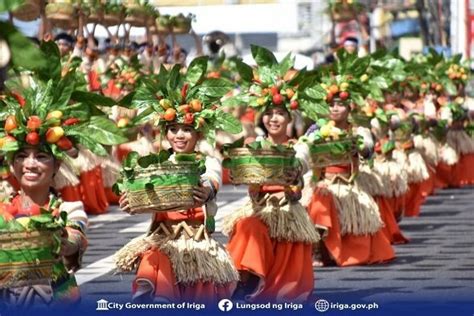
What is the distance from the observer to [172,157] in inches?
366

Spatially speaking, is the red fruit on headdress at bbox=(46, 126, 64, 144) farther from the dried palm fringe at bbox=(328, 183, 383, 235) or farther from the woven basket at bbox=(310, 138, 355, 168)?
the dried palm fringe at bbox=(328, 183, 383, 235)

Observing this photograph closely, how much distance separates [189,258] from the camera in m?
9.16

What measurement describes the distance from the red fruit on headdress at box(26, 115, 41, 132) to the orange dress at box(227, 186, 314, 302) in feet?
11.2

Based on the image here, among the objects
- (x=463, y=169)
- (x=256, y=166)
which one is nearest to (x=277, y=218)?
(x=256, y=166)

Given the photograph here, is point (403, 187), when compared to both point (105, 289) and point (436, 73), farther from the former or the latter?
point (436, 73)

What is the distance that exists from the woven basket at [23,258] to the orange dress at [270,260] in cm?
373

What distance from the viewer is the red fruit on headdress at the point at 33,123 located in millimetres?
7602

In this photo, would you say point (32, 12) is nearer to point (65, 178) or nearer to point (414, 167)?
point (65, 178)

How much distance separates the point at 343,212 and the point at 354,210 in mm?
95

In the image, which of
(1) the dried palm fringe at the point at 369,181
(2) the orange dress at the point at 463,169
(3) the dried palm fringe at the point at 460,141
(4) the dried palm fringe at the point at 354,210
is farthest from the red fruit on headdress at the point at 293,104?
(2) the orange dress at the point at 463,169

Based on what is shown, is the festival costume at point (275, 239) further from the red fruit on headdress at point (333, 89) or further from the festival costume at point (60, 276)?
the festival costume at point (60, 276)

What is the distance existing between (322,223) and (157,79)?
3835 mm

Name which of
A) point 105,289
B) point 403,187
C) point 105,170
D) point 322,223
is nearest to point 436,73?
point 105,170

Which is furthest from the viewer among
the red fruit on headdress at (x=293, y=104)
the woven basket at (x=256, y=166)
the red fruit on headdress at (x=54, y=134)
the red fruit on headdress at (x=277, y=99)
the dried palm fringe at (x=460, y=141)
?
the dried palm fringe at (x=460, y=141)
